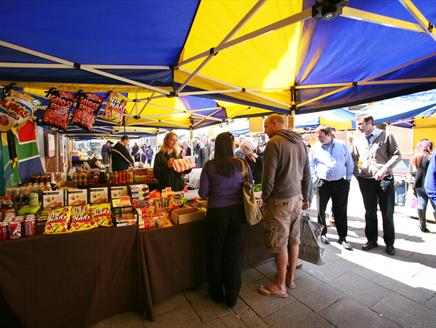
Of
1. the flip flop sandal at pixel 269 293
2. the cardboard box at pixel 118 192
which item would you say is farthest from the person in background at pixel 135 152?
the flip flop sandal at pixel 269 293

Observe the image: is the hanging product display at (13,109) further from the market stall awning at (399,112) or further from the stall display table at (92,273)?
the market stall awning at (399,112)

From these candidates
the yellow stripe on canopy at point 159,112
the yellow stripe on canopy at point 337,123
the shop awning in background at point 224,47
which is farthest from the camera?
the yellow stripe on canopy at point 337,123

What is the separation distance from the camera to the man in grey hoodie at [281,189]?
88.2 inches

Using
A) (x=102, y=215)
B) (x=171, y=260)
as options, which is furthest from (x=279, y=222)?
(x=102, y=215)

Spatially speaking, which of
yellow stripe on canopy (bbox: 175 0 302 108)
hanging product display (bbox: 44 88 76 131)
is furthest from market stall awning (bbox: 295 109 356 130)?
hanging product display (bbox: 44 88 76 131)

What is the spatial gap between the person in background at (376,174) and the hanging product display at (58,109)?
13.5ft

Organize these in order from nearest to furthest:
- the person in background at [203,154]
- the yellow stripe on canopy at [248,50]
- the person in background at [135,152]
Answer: the yellow stripe on canopy at [248,50] < the person in background at [203,154] < the person in background at [135,152]

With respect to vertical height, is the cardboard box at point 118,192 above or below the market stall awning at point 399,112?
below

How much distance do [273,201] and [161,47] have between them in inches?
75.0

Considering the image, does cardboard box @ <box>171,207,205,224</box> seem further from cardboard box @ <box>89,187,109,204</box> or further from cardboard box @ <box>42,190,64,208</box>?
cardboard box @ <box>42,190,64,208</box>

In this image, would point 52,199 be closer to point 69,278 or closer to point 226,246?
point 69,278

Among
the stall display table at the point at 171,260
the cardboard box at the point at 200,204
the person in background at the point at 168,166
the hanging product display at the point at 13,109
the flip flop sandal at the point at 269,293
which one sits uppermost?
the hanging product display at the point at 13,109

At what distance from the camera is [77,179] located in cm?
398

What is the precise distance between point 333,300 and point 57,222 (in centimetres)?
272
